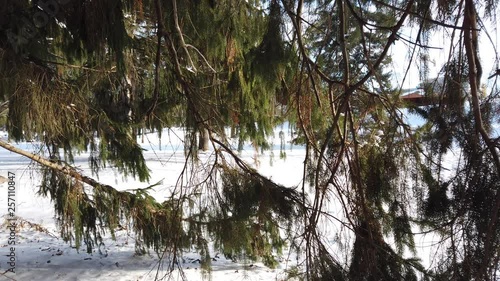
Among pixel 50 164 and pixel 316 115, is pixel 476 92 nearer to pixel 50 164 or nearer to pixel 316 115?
pixel 316 115

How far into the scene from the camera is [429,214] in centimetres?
209

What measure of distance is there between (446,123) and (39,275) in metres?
4.42

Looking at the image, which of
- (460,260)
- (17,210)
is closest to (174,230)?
(460,260)

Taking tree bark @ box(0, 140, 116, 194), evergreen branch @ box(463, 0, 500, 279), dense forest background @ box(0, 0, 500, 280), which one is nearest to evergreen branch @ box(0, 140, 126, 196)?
tree bark @ box(0, 140, 116, 194)

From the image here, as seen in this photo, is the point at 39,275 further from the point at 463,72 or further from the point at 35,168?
the point at 463,72

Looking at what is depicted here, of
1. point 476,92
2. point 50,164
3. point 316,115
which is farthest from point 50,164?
point 476,92

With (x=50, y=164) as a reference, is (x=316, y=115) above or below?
above

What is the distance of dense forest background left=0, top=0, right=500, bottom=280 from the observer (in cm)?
188

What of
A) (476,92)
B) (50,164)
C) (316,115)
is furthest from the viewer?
(50,164)

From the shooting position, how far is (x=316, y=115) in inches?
126

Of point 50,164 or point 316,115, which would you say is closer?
point 316,115

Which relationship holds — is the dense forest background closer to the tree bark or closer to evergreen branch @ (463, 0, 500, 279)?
evergreen branch @ (463, 0, 500, 279)

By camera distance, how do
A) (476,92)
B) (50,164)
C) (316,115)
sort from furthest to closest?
(50,164)
(316,115)
(476,92)

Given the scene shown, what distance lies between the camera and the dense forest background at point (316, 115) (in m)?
1.88
